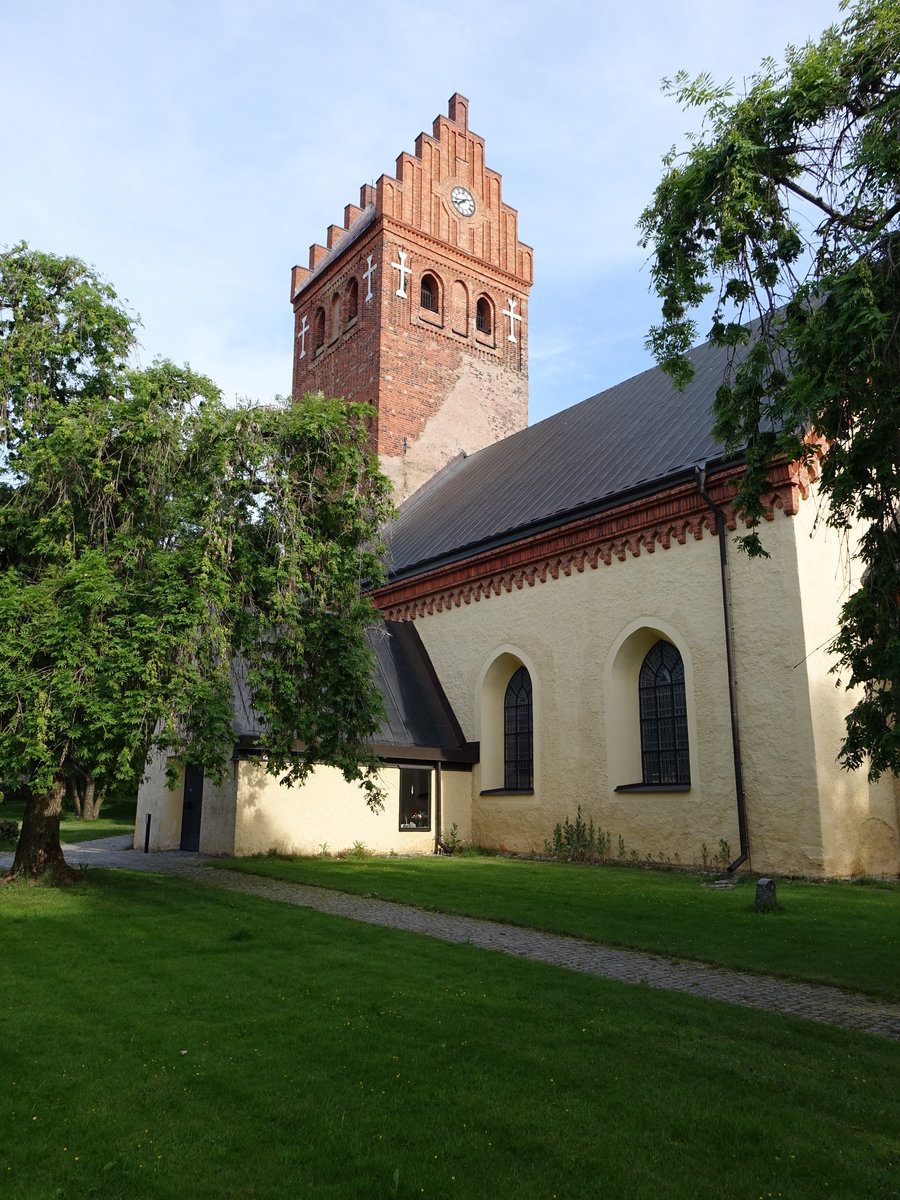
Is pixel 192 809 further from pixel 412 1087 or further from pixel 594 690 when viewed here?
pixel 412 1087

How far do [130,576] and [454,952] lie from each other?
6.32 meters

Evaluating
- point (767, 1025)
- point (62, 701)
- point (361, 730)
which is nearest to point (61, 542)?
point (62, 701)

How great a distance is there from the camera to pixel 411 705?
2088 centimetres

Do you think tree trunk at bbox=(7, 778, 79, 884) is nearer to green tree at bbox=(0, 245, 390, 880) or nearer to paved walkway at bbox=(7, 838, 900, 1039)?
green tree at bbox=(0, 245, 390, 880)

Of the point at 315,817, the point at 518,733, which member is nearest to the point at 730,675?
the point at 518,733

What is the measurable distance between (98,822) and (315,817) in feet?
58.6

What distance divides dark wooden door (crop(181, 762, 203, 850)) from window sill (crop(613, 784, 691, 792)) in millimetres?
8741

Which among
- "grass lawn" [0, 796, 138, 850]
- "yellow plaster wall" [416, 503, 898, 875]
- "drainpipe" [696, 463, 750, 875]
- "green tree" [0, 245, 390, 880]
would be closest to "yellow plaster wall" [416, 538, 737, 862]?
"yellow plaster wall" [416, 503, 898, 875]

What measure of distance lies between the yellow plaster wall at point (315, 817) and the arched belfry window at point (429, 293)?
19.5 m

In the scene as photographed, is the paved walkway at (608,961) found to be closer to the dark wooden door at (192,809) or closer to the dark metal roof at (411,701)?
the dark wooden door at (192,809)

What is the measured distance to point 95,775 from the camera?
34.3ft

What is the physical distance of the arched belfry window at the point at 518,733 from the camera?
19734 millimetres

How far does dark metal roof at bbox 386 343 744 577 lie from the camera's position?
1798 centimetres

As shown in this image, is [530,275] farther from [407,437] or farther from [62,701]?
[62,701]
